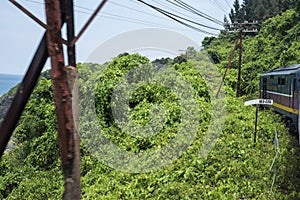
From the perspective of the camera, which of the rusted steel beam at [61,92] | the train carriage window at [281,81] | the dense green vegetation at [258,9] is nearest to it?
the rusted steel beam at [61,92]

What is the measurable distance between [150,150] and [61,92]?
23.6 feet

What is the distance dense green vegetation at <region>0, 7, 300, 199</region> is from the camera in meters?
Result: 6.01

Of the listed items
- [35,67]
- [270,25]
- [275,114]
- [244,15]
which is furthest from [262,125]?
[244,15]

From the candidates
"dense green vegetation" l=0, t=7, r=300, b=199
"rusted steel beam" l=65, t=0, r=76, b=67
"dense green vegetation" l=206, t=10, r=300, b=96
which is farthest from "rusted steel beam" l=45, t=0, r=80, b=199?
"dense green vegetation" l=206, t=10, r=300, b=96

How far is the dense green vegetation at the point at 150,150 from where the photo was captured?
6.01 m

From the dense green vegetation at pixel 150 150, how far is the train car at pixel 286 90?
21.2 inches

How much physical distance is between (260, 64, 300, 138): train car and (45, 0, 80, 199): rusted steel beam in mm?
7197

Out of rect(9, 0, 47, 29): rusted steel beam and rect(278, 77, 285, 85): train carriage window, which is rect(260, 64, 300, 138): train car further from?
rect(9, 0, 47, 29): rusted steel beam

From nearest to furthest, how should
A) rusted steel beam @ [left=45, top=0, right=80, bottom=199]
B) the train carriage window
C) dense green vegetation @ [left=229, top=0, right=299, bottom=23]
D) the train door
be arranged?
rusted steel beam @ [left=45, top=0, right=80, bottom=199] < the train door < the train carriage window < dense green vegetation @ [left=229, top=0, right=299, bottom=23]

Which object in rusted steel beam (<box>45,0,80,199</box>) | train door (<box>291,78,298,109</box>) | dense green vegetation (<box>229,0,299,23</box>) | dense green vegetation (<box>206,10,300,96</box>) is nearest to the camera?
rusted steel beam (<box>45,0,80,199</box>)

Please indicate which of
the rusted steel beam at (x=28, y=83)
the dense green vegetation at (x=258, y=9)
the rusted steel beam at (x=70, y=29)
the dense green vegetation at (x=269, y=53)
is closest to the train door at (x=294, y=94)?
the rusted steel beam at (x=70, y=29)

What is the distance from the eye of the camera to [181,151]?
8.06m

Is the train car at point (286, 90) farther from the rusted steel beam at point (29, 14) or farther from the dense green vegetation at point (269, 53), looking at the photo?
the rusted steel beam at point (29, 14)

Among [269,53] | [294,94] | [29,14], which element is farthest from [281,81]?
[269,53]
